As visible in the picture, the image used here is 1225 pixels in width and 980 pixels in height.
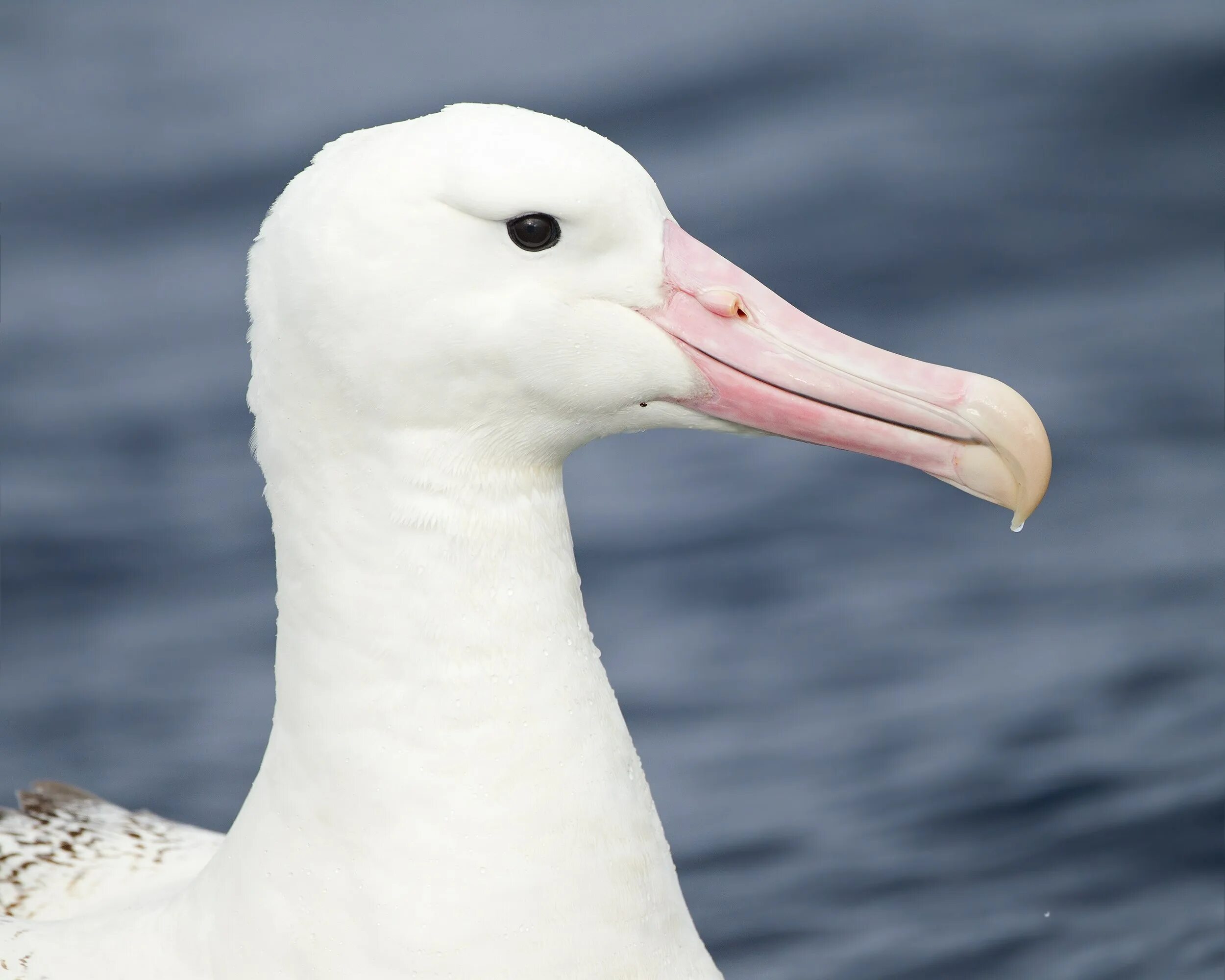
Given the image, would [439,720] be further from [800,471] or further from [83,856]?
[800,471]

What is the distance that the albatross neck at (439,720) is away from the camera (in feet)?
9.87

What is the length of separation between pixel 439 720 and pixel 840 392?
0.82 metres

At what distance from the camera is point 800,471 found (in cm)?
699

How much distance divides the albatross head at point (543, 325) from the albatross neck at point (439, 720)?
12cm

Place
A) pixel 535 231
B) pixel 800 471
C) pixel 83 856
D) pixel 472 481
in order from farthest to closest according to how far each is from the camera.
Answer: pixel 800 471 → pixel 83 856 → pixel 472 481 → pixel 535 231

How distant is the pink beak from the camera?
3.02 meters

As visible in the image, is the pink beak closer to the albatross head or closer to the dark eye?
the albatross head

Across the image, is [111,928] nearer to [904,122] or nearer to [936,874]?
[936,874]

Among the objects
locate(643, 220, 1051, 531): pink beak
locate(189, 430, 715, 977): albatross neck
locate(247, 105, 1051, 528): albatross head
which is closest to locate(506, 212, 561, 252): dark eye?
locate(247, 105, 1051, 528): albatross head

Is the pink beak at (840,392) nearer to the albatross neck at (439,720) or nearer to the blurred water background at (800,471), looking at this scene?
the albatross neck at (439,720)

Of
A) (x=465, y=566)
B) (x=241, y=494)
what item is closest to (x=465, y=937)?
(x=465, y=566)

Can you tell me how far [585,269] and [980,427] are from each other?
0.66 m

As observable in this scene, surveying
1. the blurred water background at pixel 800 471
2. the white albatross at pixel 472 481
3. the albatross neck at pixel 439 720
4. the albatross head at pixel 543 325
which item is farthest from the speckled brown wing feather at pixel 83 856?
the blurred water background at pixel 800 471

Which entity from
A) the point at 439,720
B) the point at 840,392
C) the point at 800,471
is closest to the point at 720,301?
the point at 840,392
